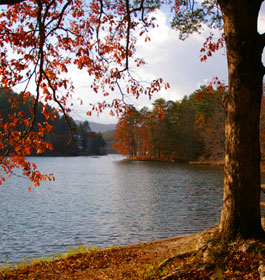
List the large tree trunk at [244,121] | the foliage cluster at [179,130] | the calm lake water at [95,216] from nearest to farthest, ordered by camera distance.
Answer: the large tree trunk at [244,121], the calm lake water at [95,216], the foliage cluster at [179,130]

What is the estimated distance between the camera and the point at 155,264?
5.47 m

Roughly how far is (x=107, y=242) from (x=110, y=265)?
454cm

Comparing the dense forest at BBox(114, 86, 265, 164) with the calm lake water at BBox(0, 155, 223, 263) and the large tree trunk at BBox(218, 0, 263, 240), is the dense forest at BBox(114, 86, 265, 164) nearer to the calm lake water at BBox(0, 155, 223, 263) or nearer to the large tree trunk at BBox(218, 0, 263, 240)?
the calm lake water at BBox(0, 155, 223, 263)

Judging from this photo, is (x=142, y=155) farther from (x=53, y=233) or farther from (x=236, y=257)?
(x=236, y=257)

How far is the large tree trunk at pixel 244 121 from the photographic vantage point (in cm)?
482

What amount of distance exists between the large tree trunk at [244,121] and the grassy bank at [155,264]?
479 millimetres

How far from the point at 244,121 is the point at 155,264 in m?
2.91

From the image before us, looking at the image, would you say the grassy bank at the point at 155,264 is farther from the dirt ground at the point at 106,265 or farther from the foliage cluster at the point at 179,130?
the foliage cluster at the point at 179,130

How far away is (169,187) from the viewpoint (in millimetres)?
24672

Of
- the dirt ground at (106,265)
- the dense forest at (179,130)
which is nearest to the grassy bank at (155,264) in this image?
the dirt ground at (106,265)

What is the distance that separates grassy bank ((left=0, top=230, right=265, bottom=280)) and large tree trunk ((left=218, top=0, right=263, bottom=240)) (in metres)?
0.48

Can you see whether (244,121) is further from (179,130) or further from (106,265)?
(179,130)

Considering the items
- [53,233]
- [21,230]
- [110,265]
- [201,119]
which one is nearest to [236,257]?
[110,265]

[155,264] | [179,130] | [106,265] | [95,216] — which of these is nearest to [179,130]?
[179,130]
